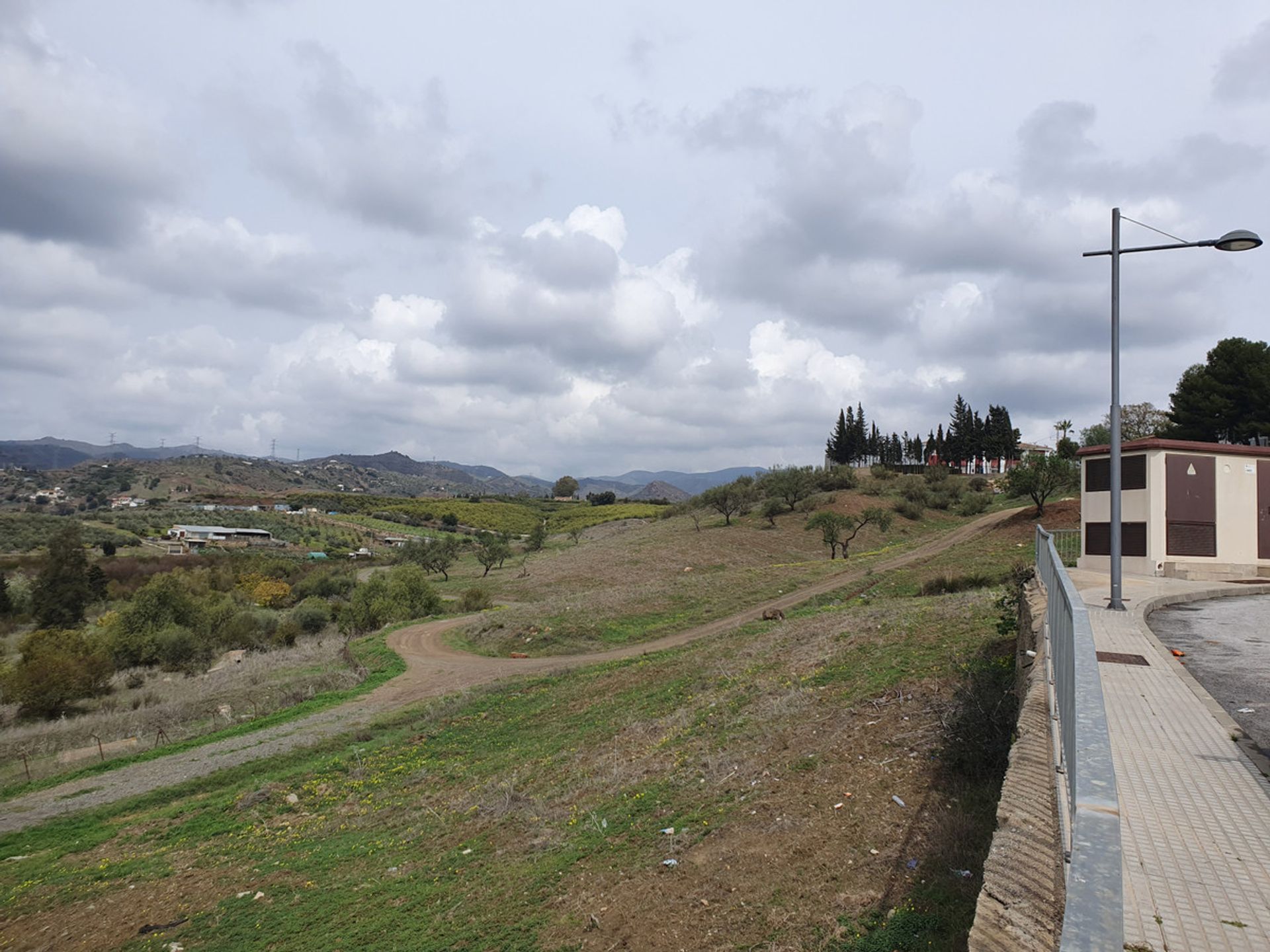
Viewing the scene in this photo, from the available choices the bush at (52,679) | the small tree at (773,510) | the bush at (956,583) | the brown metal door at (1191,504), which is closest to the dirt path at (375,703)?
the bush at (956,583)

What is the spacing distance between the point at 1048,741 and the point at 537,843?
6.80 m

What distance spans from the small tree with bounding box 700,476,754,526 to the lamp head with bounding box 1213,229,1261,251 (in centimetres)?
5912

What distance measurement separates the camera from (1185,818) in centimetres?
489

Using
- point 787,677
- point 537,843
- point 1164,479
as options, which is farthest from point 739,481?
point 537,843

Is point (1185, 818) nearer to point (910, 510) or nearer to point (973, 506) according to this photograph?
point (910, 510)

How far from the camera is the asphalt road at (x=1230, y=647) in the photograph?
753 centimetres

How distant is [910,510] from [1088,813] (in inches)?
2832

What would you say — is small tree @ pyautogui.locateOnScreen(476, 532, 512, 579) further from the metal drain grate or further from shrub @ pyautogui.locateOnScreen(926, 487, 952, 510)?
the metal drain grate

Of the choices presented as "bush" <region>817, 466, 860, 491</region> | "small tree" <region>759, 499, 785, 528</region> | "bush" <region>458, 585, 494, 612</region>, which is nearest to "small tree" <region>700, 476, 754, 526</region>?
"small tree" <region>759, 499, 785, 528</region>

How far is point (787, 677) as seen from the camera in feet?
47.0

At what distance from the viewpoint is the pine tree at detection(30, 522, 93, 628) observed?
53.8m

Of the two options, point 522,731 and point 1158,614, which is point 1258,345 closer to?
point 1158,614

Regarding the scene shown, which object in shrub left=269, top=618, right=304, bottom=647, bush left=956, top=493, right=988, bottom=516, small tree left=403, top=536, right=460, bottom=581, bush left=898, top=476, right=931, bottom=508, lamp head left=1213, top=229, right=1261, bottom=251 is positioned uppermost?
lamp head left=1213, top=229, right=1261, bottom=251

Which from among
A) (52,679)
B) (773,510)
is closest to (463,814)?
(52,679)
